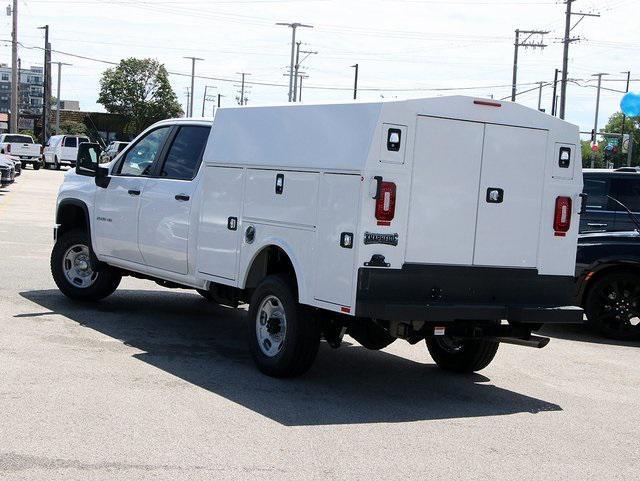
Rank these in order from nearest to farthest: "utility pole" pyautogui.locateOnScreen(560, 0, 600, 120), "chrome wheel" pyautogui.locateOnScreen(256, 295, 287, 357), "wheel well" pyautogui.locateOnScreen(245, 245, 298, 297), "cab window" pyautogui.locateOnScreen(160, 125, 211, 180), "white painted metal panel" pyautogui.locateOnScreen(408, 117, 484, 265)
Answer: "white painted metal panel" pyautogui.locateOnScreen(408, 117, 484, 265) → "chrome wheel" pyautogui.locateOnScreen(256, 295, 287, 357) → "wheel well" pyautogui.locateOnScreen(245, 245, 298, 297) → "cab window" pyautogui.locateOnScreen(160, 125, 211, 180) → "utility pole" pyautogui.locateOnScreen(560, 0, 600, 120)

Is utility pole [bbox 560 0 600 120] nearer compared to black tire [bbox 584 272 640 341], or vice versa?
black tire [bbox 584 272 640 341]

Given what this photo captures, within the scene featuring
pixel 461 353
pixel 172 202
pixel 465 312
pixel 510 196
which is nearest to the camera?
pixel 465 312

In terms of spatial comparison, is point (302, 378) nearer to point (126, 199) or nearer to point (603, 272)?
point (126, 199)

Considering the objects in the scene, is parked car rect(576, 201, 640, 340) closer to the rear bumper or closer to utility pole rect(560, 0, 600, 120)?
the rear bumper

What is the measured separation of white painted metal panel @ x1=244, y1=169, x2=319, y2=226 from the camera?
7.90 meters

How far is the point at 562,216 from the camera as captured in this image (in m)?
8.39

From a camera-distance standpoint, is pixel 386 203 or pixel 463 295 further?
pixel 463 295

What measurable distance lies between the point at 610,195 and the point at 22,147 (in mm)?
44241

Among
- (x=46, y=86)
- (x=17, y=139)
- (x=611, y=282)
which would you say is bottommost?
(x=611, y=282)

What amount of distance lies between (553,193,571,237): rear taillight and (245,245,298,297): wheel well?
86.8 inches

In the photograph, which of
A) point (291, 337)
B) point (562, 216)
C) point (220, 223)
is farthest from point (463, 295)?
point (220, 223)

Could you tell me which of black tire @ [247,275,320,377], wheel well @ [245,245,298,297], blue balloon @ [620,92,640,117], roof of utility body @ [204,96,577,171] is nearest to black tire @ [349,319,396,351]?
black tire @ [247,275,320,377]

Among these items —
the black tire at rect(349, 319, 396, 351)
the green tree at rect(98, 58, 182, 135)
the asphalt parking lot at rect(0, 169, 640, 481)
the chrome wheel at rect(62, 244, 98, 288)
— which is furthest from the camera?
the green tree at rect(98, 58, 182, 135)

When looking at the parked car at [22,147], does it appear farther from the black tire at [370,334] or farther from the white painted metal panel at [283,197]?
the black tire at [370,334]
